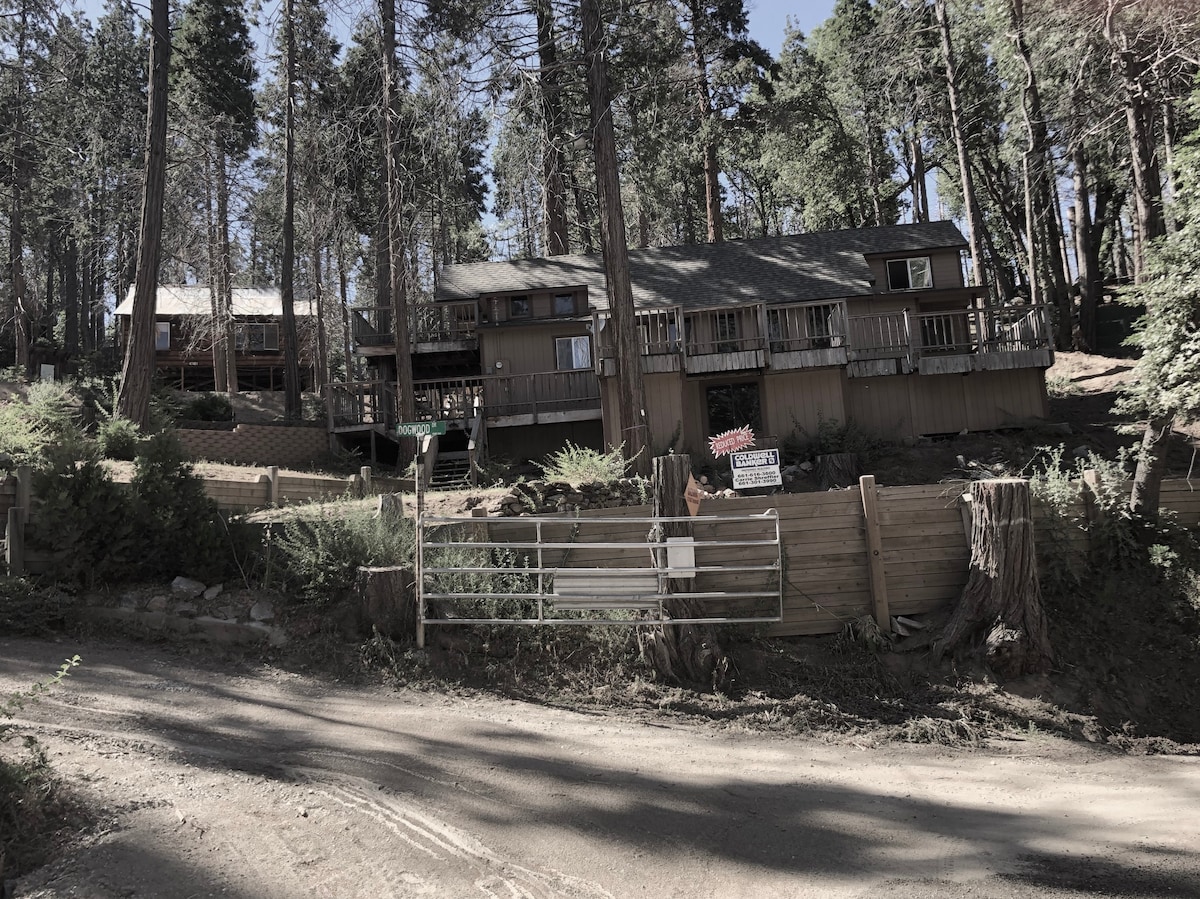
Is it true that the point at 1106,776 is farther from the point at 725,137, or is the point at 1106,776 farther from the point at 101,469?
the point at 725,137

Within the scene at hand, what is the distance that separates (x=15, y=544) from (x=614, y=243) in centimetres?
990

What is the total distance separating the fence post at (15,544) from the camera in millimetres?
8867

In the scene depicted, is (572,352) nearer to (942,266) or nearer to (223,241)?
→ (942,266)

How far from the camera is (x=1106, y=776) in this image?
659 cm

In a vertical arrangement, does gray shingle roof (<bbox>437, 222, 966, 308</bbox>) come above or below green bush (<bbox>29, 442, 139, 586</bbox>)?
above

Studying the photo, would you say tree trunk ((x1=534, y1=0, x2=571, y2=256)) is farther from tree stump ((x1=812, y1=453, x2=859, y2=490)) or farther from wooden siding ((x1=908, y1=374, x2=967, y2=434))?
wooden siding ((x1=908, y1=374, x2=967, y2=434))

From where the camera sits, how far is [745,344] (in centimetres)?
1812

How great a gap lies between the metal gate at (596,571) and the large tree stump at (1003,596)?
207cm

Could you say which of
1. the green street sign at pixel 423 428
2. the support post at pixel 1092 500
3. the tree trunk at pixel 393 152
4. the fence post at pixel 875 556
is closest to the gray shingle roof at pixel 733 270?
the tree trunk at pixel 393 152

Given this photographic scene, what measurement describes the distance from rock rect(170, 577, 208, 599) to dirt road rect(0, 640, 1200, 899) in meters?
1.34

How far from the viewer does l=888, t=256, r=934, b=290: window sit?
72.7ft

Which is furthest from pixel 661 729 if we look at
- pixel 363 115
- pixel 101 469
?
pixel 363 115

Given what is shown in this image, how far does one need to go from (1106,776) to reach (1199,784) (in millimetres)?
685

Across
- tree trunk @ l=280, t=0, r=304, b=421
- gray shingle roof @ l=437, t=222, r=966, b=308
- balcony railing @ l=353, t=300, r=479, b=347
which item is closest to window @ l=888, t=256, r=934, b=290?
gray shingle roof @ l=437, t=222, r=966, b=308
